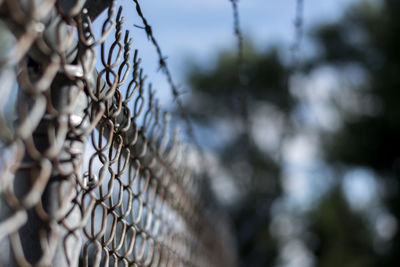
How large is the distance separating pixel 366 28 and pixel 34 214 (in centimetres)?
1085

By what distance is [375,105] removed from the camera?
9.27 m

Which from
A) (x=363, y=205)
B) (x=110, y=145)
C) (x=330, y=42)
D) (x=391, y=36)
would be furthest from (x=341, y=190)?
(x=110, y=145)

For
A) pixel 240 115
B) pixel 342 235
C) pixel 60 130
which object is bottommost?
pixel 60 130

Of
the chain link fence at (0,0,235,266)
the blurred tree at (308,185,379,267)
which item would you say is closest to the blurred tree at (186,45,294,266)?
the blurred tree at (308,185,379,267)

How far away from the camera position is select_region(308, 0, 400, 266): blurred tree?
28.0 feet

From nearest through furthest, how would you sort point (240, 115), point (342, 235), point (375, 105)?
1. point (342, 235)
2. point (375, 105)
3. point (240, 115)

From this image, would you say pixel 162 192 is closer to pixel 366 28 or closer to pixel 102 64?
pixel 102 64

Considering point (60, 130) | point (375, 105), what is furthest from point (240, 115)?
point (60, 130)

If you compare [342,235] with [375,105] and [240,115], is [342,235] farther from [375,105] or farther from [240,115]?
[240,115]

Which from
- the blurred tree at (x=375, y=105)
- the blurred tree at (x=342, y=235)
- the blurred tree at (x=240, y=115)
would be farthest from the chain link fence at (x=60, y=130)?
the blurred tree at (x=240, y=115)

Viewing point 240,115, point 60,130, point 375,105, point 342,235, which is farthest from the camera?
point 240,115

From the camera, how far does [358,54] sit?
34.3 ft

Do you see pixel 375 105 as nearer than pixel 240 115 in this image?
Yes

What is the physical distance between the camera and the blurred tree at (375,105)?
28.0 feet
